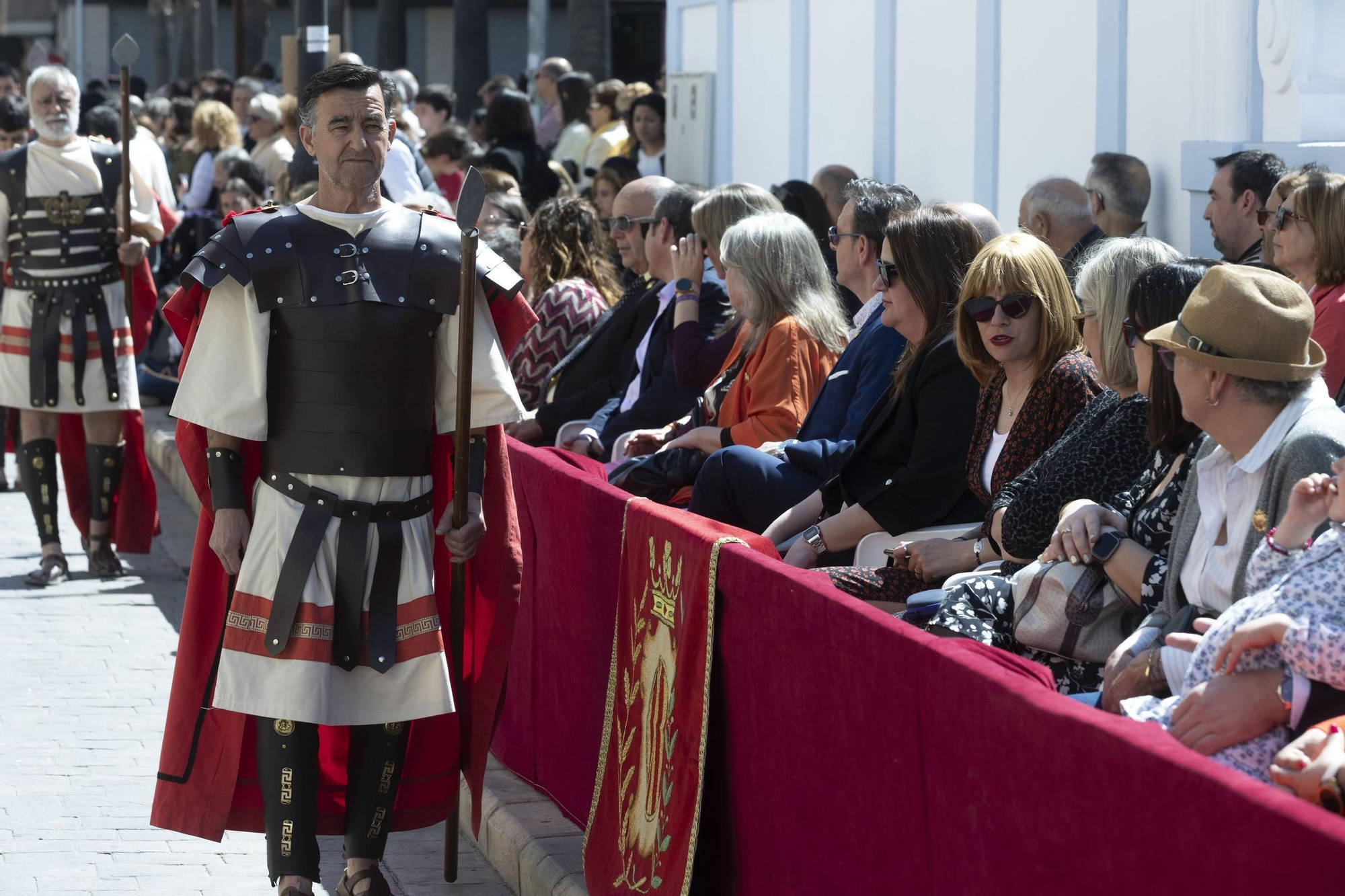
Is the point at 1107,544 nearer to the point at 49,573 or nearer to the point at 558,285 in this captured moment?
the point at 558,285

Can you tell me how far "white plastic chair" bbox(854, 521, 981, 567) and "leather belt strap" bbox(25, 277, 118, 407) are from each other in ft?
15.1

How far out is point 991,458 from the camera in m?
4.74

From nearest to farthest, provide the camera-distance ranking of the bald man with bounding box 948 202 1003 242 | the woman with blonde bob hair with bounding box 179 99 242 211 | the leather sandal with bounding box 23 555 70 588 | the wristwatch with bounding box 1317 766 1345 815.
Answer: the wristwatch with bounding box 1317 766 1345 815 → the bald man with bounding box 948 202 1003 242 → the leather sandal with bounding box 23 555 70 588 → the woman with blonde bob hair with bounding box 179 99 242 211

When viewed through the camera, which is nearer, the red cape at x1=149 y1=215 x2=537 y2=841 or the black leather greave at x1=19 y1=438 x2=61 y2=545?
the red cape at x1=149 y1=215 x2=537 y2=841

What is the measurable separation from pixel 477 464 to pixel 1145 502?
1.66 meters

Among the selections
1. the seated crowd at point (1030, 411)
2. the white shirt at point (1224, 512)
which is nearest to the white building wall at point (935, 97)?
the seated crowd at point (1030, 411)

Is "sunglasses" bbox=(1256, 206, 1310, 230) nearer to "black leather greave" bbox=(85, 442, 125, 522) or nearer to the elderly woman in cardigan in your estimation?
the elderly woman in cardigan

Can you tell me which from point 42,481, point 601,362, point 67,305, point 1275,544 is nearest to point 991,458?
point 1275,544

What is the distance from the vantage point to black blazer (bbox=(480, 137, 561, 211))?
1181 centimetres

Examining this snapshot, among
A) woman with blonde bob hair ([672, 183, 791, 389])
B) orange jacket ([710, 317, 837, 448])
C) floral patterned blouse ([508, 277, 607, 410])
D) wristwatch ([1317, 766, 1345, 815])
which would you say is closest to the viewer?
wristwatch ([1317, 766, 1345, 815])

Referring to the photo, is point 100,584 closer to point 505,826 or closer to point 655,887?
point 505,826

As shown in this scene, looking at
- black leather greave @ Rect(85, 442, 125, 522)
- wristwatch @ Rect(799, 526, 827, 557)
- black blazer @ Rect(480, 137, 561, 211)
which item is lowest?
black leather greave @ Rect(85, 442, 125, 522)

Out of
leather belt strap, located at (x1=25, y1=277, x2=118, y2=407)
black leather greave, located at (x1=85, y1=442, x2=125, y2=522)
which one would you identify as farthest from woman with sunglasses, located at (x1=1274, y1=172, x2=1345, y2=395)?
black leather greave, located at (x1=85, y1=442, x2=125, y2=522)

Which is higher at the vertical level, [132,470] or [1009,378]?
[1009,378]
